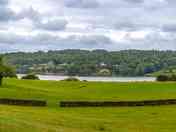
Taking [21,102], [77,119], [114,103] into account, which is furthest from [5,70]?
[77,119]

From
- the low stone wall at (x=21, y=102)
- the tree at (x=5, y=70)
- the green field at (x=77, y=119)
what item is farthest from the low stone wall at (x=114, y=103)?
the tree at (x=5, y=70)

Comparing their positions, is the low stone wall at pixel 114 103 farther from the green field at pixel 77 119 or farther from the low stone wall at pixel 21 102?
the low stone wall at pixel 21 102

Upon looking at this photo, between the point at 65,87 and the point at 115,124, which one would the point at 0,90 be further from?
the point at 115,124

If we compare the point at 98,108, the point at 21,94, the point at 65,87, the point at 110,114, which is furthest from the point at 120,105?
the point at 65,87

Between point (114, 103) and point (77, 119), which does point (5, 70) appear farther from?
point (77, 119)

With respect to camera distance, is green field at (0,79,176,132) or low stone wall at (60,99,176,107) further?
low stone wall at (60,99,176,107)

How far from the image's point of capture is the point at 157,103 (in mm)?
58969

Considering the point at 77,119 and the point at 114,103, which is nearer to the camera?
the point at 77,119

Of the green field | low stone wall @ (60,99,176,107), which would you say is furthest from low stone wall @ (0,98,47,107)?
low stone wall @ (60,99,176,107)

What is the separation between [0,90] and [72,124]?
34615mm

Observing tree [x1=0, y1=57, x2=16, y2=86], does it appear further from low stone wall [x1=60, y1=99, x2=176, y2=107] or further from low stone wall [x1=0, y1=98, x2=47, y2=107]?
low stone wall [x1=60, y1=99, x2=176, y2=107]

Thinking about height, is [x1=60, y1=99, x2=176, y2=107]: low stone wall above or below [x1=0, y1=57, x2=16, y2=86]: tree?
below

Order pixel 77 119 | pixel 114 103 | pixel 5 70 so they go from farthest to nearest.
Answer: pixel 5 70 → pixel 114 103 → pixel 77 119

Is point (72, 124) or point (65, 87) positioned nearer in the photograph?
point (72, 124)
